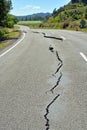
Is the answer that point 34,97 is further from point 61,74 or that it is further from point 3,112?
point 61,74

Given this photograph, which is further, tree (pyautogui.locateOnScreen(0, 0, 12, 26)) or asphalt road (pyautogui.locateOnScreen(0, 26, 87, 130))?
tree (pyautogui.locateOnScreen(0, 0, 12, 26))

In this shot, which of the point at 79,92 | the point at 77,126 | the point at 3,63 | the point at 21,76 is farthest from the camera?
the point at 3,63

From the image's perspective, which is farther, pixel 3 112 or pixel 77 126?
pixel 3 112

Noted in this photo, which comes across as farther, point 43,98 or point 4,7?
point 4,7

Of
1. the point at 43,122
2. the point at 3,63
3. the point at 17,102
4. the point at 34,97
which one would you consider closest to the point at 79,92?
the point at 34,97

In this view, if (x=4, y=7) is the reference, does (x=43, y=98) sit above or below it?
above

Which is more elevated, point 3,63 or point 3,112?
point 3,112

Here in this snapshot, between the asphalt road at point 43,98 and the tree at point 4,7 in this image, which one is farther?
the tree at point 4,7

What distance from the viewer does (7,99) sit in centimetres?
657

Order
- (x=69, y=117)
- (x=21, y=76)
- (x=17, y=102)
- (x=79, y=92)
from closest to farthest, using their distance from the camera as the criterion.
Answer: (x=69, y=117) < (x=17, y=102) < (x=79, y=92) < (x=21, y=76)

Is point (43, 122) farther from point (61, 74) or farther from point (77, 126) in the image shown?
point (61, 74)

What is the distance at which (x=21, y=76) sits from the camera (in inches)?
363

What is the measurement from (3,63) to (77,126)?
7871mm

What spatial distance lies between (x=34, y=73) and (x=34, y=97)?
9.94ft
